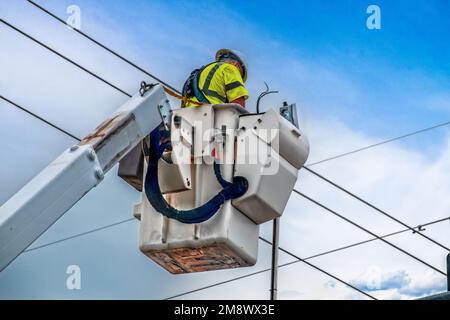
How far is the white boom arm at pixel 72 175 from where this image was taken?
4.98m

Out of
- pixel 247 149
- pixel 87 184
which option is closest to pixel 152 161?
pixel 247 149

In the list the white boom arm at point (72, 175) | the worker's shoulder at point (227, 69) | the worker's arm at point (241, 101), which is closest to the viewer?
the white boom arm at point (72, 175)

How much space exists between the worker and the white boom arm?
3.14 feet

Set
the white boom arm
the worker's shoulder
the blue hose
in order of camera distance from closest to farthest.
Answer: the white boom arm, the blue hose, the worker's shoulder

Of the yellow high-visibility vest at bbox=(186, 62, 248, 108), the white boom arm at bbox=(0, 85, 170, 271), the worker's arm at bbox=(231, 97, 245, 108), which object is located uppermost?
the yellow high-visibility vest at bbox=(186, 62, 248, 108)

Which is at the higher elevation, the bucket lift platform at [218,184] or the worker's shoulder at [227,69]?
the worker's shoulder at [227,69]

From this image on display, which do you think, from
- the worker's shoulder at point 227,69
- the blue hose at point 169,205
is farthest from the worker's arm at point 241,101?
the blue hose at point 169,205

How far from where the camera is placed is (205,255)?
656 cm

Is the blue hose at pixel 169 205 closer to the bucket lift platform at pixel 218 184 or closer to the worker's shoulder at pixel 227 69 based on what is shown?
the bucket lift platform at pixel 218 184

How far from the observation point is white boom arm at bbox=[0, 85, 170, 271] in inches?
196

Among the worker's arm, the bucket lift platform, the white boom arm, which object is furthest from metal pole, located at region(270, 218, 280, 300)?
the white boom arm

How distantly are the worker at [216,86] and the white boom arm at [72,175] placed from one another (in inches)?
37.7

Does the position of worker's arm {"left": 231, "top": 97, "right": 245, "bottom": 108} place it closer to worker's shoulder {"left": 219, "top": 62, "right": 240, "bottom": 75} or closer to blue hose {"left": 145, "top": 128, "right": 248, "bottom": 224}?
worker's shoulder {"left": 219, "top": 62, "right": 240, "bottom": 75}

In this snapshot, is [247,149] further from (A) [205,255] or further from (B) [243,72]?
(B) [243,72]
